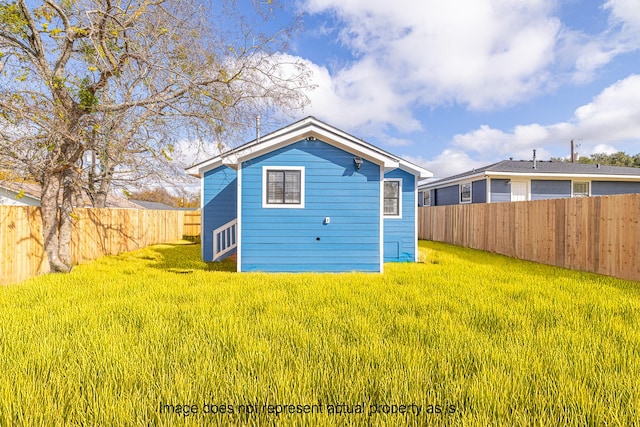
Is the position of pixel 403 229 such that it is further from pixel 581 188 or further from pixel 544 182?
pixel 581 188

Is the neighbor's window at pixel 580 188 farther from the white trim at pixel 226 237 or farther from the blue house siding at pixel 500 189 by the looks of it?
the white trim at pixel 226 237

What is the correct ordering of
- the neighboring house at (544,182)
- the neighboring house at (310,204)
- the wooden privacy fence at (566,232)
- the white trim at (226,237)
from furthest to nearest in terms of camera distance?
the neighboring house at (544,182)
the white trim at (226,237)
the neighboring house at (310,204)
the wooden privacy fence at (566,232)

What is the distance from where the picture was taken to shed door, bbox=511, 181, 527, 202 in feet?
50.0

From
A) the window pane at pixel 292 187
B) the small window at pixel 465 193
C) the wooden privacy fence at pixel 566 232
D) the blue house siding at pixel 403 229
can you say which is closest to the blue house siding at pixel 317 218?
the window pane at pixel 292 187

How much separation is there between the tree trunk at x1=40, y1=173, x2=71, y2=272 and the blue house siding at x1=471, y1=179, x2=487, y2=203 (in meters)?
18.1

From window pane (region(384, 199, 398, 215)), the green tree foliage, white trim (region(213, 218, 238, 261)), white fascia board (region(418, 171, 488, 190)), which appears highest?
the green tree foliage

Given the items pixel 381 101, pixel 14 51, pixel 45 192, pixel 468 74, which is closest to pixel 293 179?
pixel 45 192

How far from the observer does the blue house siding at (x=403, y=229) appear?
1002cm

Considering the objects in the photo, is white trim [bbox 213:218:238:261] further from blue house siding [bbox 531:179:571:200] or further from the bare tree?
blue house siding [bbox 531:179:571:200]

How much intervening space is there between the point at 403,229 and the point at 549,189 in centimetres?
1164

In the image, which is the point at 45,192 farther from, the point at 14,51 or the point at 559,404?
the point at 559,404

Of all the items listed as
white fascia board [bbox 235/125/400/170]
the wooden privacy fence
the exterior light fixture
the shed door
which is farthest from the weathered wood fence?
the shed door

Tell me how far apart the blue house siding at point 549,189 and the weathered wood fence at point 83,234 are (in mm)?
20836

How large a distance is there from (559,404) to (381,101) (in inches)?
853
